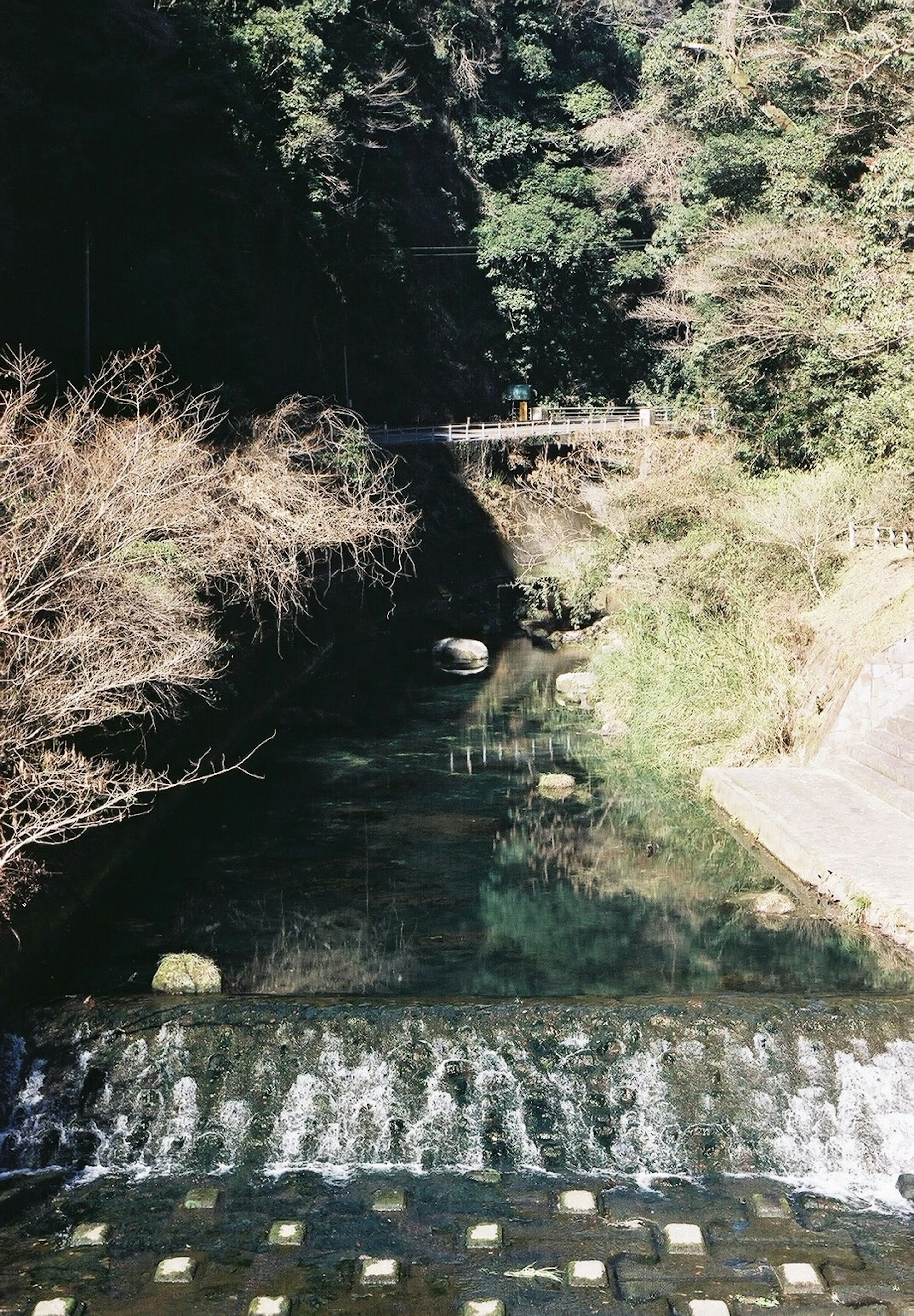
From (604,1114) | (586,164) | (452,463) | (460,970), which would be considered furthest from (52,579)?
(586,164)

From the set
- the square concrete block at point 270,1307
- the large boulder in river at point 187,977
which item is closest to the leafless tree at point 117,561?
the large boulder in river at point 187,977

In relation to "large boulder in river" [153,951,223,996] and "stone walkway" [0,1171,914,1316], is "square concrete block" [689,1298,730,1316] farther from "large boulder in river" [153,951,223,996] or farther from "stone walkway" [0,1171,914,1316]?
"large boulder in river" [153,951,223,996]

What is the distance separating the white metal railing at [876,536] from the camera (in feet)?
57.0

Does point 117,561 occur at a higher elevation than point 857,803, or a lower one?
higher

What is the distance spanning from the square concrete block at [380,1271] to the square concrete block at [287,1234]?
452mm

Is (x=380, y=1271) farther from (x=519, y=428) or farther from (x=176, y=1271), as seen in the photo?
(x=519, y=428)

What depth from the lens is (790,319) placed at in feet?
73.9

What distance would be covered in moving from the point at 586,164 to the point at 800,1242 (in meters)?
40.7

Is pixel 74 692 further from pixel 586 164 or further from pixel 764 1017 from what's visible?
pixel 586 164

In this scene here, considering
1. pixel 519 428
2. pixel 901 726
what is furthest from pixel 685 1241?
pixel 519 428

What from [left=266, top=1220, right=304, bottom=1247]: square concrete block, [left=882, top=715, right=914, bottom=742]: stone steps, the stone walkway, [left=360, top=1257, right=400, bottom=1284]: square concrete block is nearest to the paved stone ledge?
[left=882, top=715, right=914, bottom=742]: stone steps

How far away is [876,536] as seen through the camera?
1738 cm

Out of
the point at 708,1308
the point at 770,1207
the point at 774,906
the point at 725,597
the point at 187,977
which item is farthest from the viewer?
the point at 725,597

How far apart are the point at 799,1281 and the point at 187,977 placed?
5.01m
